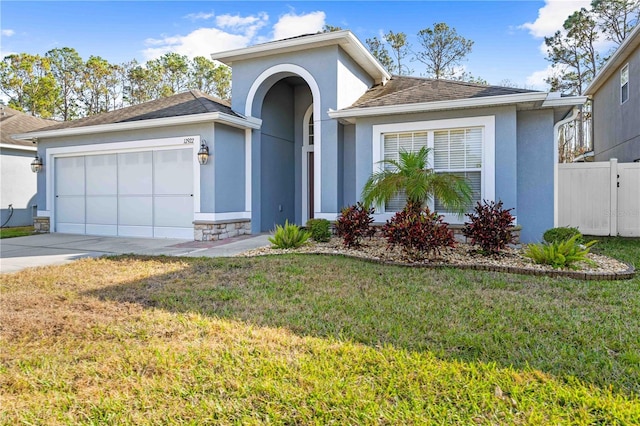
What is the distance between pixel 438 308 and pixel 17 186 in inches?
714

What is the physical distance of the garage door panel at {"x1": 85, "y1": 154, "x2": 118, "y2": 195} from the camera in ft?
39.0

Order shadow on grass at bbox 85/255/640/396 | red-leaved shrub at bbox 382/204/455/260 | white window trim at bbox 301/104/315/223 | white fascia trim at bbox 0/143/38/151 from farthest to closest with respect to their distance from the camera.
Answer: white fascia trim at bbox 0/143/38/151 → white window trim at bbox 301/104/315/223 → red-leaved shrub at bbox 382/204/455/260 → shadow on grass at bbox 85/255/640/396

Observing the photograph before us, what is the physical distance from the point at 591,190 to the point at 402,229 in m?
6.98

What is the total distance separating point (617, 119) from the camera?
13.9 m

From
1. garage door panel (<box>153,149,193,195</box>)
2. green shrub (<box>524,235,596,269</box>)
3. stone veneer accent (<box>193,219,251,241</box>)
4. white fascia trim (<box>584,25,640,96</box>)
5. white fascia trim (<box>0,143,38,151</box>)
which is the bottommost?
green shrub (<box>524,235,596,269</box>)

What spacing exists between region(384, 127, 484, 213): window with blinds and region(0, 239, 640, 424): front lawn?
3795mm

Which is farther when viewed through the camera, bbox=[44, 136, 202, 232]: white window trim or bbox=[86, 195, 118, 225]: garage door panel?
bbox=[86, 195, 118, 225]: garage door panel

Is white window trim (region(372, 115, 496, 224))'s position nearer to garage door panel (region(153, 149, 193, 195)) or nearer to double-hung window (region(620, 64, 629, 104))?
garage door panel (region(153, 149, 193, 195))

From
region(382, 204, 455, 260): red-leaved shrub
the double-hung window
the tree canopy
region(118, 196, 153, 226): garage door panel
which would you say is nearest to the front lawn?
region(382, 204, 455, 260): red-leaved shrub

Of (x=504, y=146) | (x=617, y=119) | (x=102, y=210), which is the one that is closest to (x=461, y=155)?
(x=504, y=146)

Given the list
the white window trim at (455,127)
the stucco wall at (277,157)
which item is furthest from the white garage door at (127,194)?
the white window trim at (455,127)

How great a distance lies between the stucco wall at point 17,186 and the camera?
15602 mm

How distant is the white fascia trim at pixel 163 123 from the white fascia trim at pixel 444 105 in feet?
9.13

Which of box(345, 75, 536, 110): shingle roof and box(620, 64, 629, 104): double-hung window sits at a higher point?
box(620, 64, 629, 104): double-hung window
